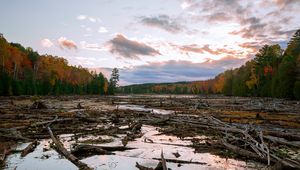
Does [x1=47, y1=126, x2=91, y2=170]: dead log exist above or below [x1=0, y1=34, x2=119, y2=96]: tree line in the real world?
below

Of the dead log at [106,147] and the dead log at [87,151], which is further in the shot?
the dead log at [106,147]

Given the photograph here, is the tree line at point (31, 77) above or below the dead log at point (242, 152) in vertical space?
above

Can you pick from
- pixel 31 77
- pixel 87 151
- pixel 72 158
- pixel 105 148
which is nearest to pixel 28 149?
pixel 87 151

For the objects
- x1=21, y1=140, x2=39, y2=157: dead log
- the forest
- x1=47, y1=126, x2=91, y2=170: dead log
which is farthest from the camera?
the forest

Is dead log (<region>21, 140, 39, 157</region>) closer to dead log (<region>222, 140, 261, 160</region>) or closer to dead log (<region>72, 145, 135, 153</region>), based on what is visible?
dead log (<region>72, 145, 135, 153</region>)

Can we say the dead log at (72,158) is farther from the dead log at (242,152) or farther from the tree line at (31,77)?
the tree line at (31,77)

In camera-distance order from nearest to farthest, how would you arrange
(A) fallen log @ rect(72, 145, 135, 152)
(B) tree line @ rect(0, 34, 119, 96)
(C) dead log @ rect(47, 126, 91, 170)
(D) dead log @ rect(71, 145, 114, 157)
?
(C) dead log @ rect(47, 126, 91, 170) → (D) dead log @ rect(71, 145, 114, 157) → (A) fallen log @ rect(72, 145, 135, 152) → (B) tree line @ rect(0, 34, 119, 96)

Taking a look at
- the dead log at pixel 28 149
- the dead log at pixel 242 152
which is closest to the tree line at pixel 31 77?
the dead log at pixel 28 149

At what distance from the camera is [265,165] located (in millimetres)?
11711

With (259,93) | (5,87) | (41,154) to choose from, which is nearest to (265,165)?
(41,154)

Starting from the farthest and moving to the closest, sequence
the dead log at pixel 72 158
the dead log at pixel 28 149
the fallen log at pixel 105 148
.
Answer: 1. the fallen log at pixel 105 148
2. the dead log at pixel 28 149
3. the dead log at pixel 72 158

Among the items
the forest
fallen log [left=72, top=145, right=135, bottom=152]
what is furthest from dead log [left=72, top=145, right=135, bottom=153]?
the forest

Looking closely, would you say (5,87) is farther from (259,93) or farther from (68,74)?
(68,74)

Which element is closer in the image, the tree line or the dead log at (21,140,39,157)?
the dead log at (21,140,39,157)
